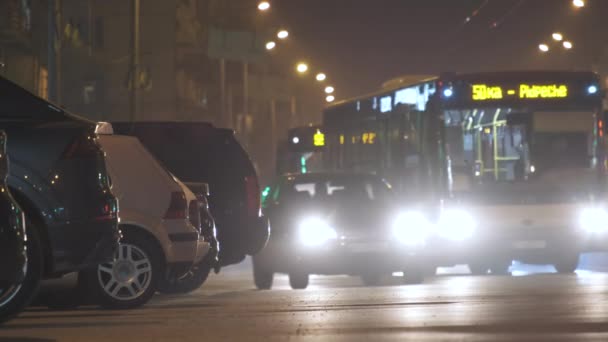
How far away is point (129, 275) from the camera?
632 inches

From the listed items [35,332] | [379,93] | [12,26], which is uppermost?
[12,26]

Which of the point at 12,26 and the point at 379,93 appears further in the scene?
the point at 12,26

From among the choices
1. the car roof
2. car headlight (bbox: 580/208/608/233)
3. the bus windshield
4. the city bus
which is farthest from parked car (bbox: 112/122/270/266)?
car headlight (bbox: 580/208/608/233)

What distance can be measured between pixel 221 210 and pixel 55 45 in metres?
12.9

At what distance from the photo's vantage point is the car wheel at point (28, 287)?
13.0m

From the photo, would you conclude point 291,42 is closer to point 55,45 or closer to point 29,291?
point 55,45

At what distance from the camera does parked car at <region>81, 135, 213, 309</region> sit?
1590 cm

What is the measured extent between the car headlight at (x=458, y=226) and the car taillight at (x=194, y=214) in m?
9.77

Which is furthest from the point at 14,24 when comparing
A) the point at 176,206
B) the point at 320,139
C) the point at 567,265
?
the point at 176,206

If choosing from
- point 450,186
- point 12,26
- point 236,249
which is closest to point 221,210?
point 236,249

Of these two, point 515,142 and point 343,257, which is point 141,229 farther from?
point 515,142

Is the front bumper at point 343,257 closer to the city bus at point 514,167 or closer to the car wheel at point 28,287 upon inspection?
the city bus at point 514,167

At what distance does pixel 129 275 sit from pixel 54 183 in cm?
287

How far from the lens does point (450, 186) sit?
84.7 feet
